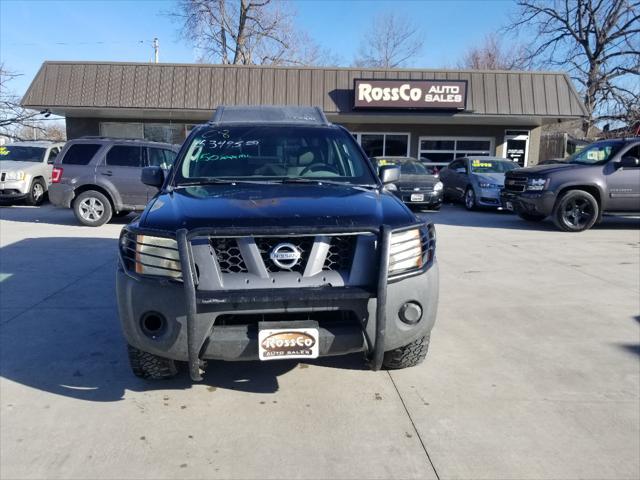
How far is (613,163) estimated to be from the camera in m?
9.98

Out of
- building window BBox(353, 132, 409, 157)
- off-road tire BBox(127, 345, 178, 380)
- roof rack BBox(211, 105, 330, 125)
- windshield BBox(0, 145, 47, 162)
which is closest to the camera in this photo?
off-road tire BBox(127, 345, 178, 380)

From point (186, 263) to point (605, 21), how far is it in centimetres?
3542

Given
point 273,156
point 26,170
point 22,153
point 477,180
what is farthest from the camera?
point 22,153

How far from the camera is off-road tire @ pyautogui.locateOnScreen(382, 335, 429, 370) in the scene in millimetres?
3383

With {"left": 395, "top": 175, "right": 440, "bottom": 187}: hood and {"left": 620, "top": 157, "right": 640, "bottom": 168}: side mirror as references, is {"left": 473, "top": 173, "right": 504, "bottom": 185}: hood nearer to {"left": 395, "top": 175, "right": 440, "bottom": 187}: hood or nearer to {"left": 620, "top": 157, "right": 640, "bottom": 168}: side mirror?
{"left": 395, "top": 175, "right": 440, "bottom": 187}: hood

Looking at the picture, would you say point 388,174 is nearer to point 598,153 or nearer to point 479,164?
point 598,153

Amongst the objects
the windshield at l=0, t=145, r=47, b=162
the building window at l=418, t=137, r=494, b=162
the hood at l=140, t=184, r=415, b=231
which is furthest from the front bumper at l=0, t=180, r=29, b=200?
the building window at l=418, t=137, r=494, b=162

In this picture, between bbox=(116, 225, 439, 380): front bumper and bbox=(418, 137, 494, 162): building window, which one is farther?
bbox=(418, 137, 494, 162): building window

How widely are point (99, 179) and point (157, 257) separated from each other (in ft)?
28.7

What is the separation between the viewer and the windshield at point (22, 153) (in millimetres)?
14430

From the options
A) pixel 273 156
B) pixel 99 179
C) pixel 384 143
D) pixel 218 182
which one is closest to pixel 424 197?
pixel 384 143

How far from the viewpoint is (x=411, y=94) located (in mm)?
16969

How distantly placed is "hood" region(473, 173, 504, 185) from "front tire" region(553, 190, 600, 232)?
355cm

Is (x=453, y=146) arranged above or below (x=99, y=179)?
above
